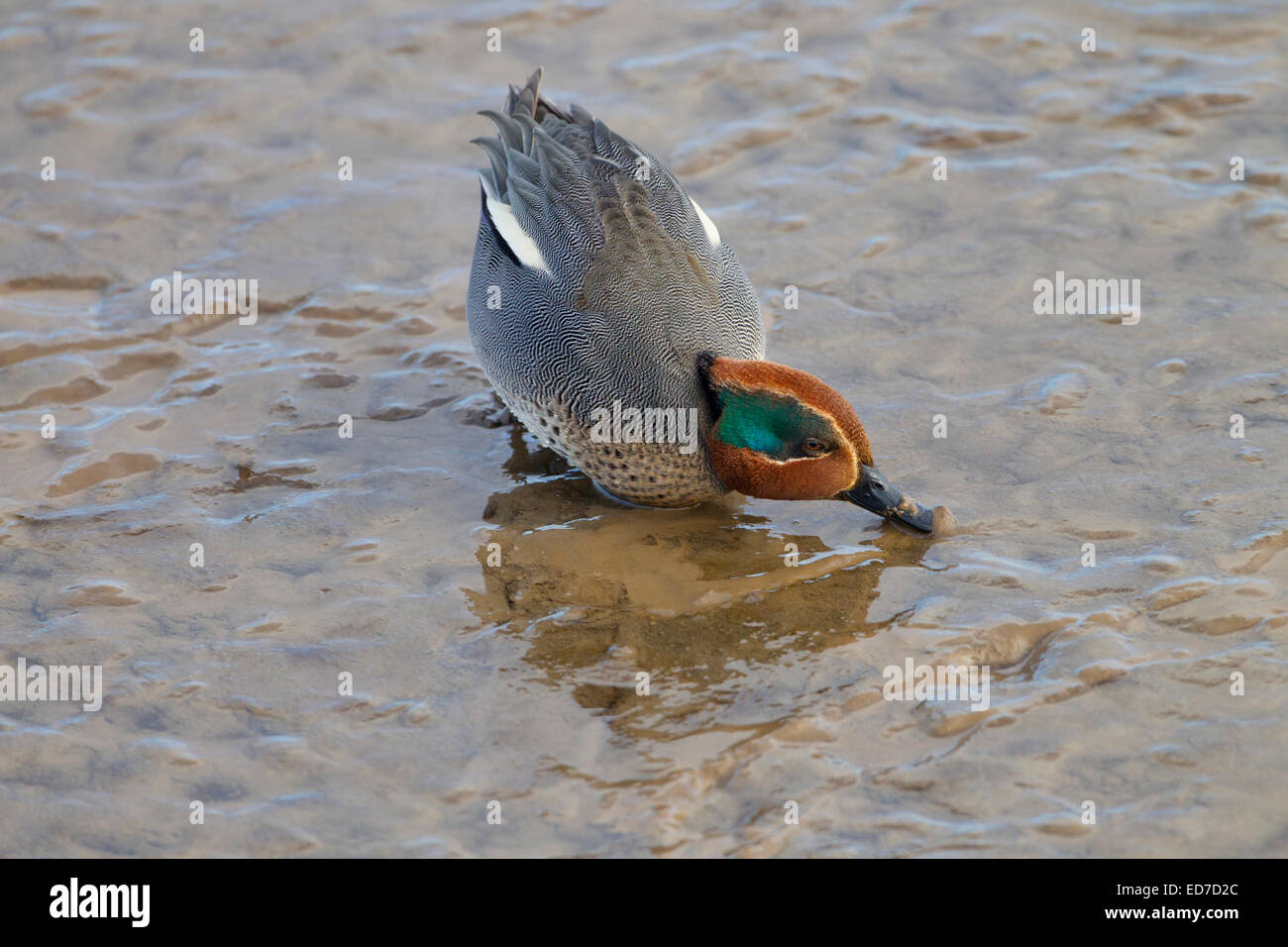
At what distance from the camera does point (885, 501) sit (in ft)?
17.0

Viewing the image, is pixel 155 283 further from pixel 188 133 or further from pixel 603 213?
pixel 603 213

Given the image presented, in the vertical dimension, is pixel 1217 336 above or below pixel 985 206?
below

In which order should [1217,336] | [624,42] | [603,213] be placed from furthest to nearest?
[624,42] < [1217,336] < [603,213]

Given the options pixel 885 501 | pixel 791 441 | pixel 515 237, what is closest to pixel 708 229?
pixel 515 237

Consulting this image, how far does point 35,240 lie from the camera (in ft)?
24.0

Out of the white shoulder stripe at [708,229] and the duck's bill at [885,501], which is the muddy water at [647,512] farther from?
the white shoulder stripe at [708,229]

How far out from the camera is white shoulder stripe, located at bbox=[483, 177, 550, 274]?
18.5ft

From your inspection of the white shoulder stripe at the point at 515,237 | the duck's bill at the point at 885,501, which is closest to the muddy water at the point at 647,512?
the duck's bill at the point at 885,501

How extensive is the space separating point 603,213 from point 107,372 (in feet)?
8.47

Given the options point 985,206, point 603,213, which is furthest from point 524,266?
point 985,206

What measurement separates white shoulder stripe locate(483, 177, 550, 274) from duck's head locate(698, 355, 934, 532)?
0.88 meters

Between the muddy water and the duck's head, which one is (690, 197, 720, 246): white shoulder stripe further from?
the muddy water

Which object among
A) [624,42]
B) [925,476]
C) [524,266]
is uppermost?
[624,42]

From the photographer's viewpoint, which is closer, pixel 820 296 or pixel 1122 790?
pixel 1122 790
